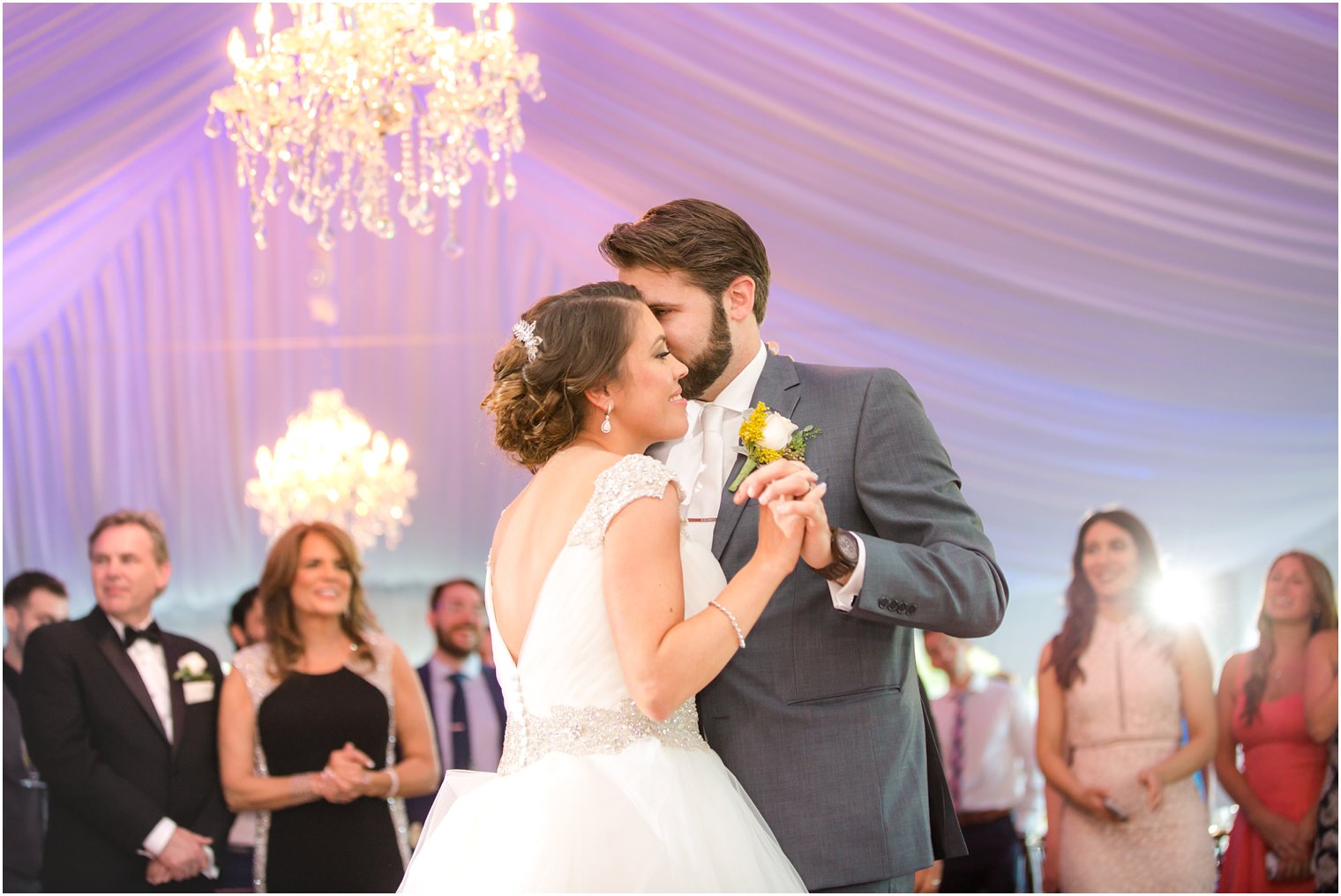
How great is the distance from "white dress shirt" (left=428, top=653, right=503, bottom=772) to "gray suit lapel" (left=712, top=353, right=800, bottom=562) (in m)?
3.60

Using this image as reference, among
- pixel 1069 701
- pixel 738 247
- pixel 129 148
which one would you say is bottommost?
pixel 1069 701

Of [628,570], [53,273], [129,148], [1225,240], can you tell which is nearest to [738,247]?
[628,570]

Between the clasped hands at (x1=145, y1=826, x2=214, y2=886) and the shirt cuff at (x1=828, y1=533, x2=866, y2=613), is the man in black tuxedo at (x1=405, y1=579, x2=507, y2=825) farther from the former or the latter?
the shirt cuff at (x1=828, y1=533, x2=866, y2=613)

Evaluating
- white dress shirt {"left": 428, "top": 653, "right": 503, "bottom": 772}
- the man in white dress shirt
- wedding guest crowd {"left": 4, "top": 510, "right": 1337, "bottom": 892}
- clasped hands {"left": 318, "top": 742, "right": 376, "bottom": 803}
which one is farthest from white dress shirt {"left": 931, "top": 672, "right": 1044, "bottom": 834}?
clasped hands {"left": 318, "top": 742, "right": 376, "bottom": 803}

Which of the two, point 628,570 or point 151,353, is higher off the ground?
point 151,353

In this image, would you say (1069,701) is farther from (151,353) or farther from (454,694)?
(151,353)

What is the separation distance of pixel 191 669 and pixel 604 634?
9.30ft

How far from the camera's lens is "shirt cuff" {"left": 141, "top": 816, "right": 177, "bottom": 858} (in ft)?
14.0

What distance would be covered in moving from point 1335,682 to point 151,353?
19.9ft

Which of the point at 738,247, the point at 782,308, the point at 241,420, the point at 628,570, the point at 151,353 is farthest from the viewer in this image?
the point at 241,420

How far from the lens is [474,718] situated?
5.79 metres

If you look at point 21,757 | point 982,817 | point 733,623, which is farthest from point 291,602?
point 982,817

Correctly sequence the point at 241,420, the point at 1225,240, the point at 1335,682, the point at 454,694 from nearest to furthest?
the point at 1335,682 → the point at 1225,240 → the point at 454,694 → the point at 241,420

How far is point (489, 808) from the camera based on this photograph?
2098mm
